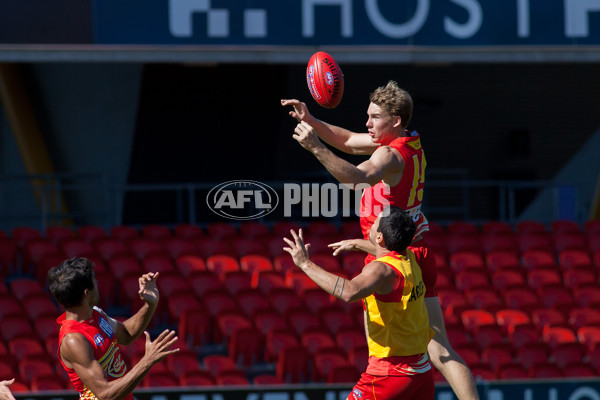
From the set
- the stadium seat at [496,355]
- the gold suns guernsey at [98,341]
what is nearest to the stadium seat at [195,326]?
the stadium seat at [496,355]

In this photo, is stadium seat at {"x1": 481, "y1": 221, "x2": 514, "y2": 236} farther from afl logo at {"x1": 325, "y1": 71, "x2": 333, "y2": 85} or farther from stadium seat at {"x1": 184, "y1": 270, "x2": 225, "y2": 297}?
afl logo at {"x1": 325, "y1": 71, "x2": 333, "y2": 85}

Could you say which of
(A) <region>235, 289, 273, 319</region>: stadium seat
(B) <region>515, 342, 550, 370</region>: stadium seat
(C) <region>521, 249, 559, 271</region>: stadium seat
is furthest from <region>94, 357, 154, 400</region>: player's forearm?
(C) <region>521, 249, 559, 271</region>: stadium seat

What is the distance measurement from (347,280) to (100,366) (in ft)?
4.42

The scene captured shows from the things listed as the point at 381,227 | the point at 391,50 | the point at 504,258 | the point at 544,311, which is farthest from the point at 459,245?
the point at 381,227

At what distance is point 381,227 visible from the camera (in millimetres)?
5242

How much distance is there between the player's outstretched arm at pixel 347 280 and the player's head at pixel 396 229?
5.2 inches

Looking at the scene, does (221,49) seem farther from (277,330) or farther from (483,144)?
(483,144)

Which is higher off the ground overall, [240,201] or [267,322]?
[240,201]

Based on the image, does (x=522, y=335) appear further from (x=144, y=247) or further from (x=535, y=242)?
(x=144, y=247)

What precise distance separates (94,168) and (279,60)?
5.38 meters

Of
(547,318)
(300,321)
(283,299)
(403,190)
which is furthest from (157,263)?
(403,190)

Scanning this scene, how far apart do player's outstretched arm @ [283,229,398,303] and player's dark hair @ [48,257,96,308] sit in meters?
1.07

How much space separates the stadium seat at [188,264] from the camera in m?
12.0

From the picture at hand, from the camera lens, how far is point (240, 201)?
14.3 m
